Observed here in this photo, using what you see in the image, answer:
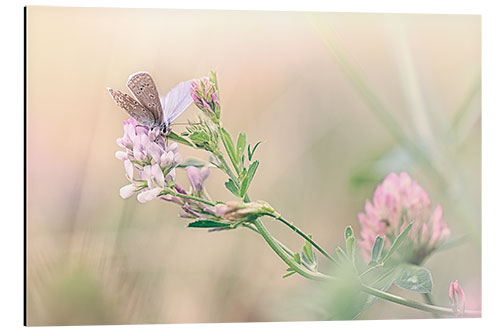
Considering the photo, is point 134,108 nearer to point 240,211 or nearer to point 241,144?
point 241,144

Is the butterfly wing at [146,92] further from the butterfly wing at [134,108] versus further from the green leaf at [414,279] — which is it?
the green leaf at [414,279]

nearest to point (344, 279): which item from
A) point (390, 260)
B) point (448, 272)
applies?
point (390, 260)

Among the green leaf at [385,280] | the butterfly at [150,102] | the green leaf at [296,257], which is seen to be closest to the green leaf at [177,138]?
the butterfly at [150,102]

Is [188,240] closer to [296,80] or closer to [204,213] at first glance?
[204,213]

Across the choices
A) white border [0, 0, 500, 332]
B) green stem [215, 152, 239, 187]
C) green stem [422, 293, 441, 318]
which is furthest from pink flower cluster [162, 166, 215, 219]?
green stem [422, 293, 441, 318]

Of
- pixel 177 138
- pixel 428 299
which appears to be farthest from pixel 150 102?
pixel 428 299

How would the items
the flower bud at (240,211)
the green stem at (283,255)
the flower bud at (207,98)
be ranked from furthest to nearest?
the flower bud at (207,98) < the green stem at (283,255) < the flower bud at (240,211)
